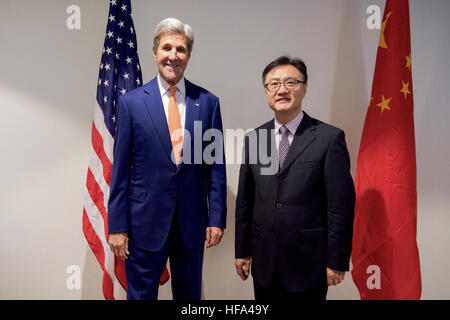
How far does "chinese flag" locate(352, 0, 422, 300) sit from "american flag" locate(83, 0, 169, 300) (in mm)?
1407

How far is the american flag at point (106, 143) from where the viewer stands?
6.98 ft

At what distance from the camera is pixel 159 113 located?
1.54m

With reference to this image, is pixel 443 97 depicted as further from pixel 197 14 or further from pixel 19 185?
pixel 19 185

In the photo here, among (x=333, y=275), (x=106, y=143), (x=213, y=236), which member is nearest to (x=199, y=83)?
(x=106, y=143)

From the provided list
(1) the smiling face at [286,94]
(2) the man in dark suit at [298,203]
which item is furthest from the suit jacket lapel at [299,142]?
(1) the smiling face at [286,94]

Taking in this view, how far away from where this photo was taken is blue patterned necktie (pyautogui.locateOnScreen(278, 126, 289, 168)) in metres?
1.56

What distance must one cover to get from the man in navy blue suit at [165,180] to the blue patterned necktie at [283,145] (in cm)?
31

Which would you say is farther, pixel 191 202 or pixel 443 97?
pixel 443 97

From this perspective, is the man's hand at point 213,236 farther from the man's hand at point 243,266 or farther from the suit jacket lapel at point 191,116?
the suit jacket lapel at point 191,116

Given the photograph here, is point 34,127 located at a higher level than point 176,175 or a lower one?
higher

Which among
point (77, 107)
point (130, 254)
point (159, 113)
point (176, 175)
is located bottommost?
point (130, 254)

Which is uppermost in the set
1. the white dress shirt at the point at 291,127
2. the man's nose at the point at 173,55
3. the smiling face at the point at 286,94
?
the man's nose at the point at 173,55

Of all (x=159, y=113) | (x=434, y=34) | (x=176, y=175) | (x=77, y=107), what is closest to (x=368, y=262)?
(x=176, y=175)
